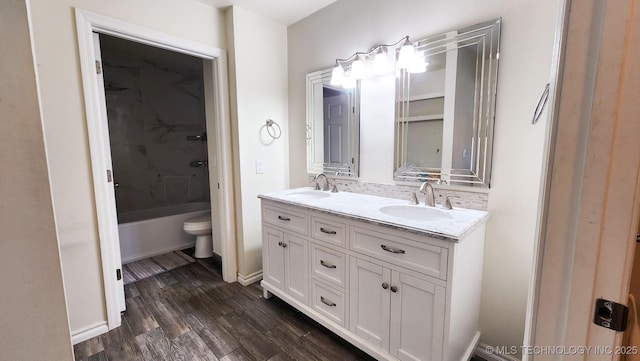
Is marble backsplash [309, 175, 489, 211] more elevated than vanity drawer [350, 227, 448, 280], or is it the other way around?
marble backsplash [309, 175, 489, 211]

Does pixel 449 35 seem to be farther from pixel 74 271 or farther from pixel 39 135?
pixel 74 271

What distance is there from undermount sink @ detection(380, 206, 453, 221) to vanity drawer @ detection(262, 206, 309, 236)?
54cm

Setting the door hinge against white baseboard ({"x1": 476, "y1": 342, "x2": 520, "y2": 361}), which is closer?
the door hinge

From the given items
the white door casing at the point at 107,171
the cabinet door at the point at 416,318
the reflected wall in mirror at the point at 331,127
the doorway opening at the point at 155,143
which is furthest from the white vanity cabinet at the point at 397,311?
the doorway opening at the point at 155,143

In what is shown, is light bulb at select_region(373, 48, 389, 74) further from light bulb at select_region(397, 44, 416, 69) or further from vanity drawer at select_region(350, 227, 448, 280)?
vanity drawer at select_region(350, 227, 448, 280)

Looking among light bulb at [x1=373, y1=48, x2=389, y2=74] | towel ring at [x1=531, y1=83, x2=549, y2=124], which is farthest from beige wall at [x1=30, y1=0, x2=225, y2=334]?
towel ring at [x1=531, y1=83, x2=549, y2=124]

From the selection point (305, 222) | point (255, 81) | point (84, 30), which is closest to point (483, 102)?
point (305, 222)

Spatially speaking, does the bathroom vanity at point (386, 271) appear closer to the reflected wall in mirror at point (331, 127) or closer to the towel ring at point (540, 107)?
the reflected wall in mirror at point (331, 127)

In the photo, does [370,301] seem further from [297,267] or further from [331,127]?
[331,127]

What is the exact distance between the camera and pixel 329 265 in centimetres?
168

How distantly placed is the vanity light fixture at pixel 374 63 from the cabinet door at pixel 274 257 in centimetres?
131

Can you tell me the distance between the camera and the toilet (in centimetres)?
300

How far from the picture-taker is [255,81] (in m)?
2.41

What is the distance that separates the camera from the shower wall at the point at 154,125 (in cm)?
354
